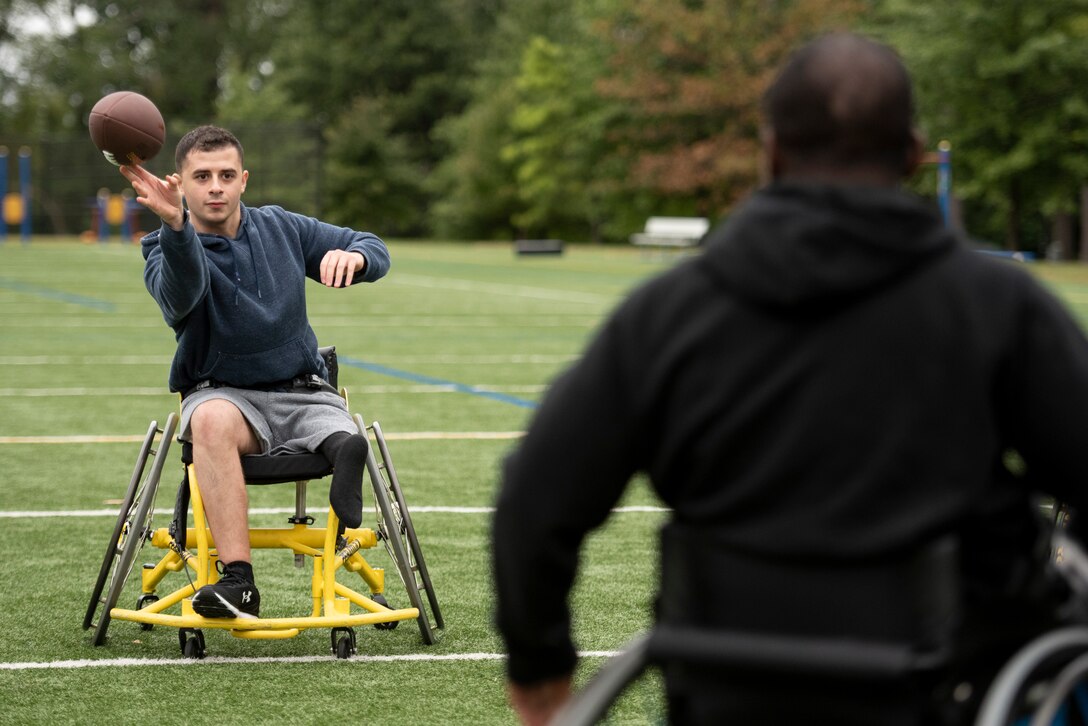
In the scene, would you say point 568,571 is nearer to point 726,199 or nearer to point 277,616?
point 277,616

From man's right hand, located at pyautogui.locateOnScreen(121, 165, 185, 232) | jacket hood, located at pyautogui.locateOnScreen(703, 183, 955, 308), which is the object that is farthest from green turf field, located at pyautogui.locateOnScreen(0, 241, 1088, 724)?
jacket hood, located at pyautogui.locateOnScreen(703, 183, 955, 308)

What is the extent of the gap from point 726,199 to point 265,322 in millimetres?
59597

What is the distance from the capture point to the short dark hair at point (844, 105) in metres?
2.16

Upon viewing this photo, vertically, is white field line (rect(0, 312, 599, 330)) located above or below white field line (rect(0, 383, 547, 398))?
below

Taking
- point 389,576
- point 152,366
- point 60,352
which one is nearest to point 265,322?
point 389,576

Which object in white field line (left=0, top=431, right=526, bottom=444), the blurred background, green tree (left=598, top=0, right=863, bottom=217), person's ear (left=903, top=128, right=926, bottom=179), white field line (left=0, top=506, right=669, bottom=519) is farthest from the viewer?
green tree (left=598, top=0, right=863, bottom=217)

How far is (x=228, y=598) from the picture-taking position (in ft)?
17.2

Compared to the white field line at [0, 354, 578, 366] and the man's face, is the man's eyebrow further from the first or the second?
the white field line at [0, 354, 578, 366]

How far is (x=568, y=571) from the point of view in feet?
7.47

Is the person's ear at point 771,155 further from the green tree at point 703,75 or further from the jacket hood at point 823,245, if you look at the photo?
the green tree at point 703,75

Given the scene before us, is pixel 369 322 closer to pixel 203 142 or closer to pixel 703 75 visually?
pixel 203 142

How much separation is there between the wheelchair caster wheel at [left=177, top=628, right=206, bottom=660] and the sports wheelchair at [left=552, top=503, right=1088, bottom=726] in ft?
11.6

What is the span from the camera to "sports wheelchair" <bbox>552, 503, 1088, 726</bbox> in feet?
6.86

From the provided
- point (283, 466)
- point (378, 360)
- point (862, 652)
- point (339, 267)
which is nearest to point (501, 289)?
point (378, 360)
